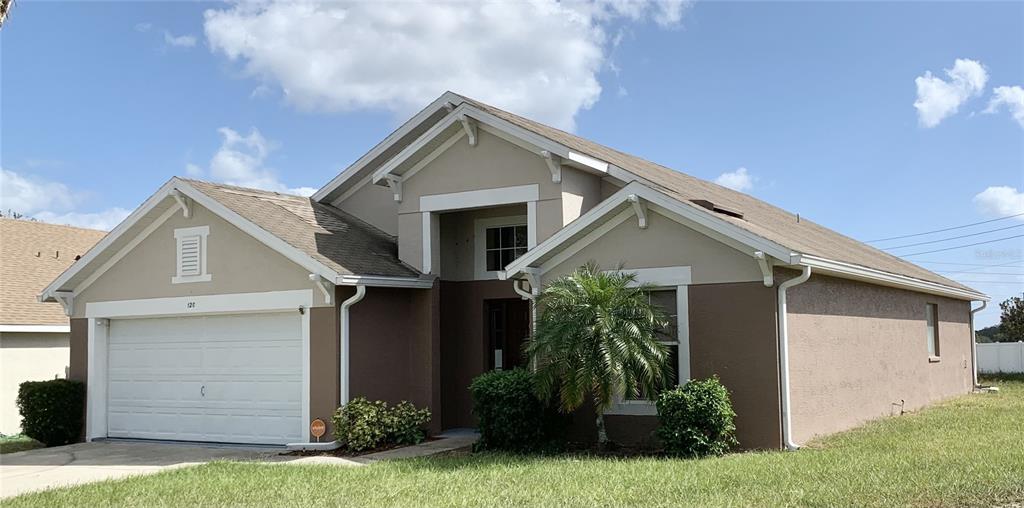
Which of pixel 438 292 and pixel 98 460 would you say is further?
pixel 438 292

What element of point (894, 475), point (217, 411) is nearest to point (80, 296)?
point (217, 411)

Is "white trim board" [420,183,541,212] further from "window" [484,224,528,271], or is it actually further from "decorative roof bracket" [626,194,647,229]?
"decorative roof bracket" [626,194,647,229]

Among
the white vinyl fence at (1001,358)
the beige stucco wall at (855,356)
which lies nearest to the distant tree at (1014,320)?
the white vinyl fence at (1001,358)

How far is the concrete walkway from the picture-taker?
41.1 feet

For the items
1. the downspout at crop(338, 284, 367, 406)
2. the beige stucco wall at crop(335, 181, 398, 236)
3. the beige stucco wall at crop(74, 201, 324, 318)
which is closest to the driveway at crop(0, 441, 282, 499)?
the downspout at crop(338, 284, 367, 406)

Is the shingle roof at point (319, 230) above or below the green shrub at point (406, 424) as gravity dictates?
above

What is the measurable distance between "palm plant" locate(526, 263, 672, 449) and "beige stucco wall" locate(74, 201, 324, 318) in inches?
157

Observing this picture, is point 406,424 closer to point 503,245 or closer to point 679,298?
point 503,245

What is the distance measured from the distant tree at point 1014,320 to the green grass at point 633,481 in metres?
26.5

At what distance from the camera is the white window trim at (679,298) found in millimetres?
13320

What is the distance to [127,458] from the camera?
14.4 m

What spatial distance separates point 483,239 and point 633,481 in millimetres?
7550

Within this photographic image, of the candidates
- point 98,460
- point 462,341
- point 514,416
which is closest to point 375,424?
point 514,416

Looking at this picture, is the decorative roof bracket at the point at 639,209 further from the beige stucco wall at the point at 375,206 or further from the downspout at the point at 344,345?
the beige stucco wall at the point at 375,206
